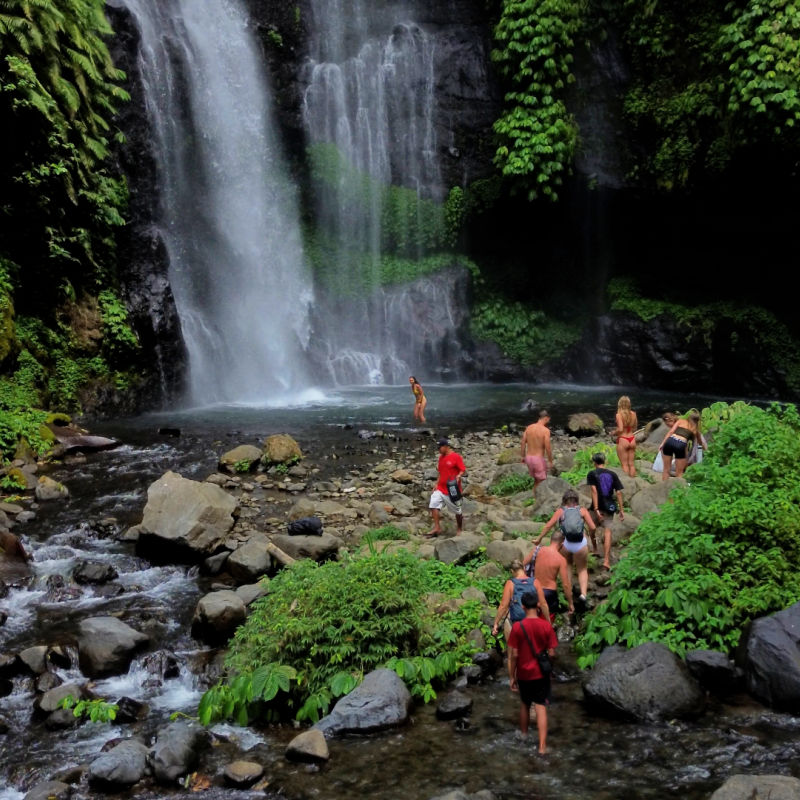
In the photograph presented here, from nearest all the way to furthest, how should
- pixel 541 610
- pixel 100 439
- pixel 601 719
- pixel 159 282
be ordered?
pixel 601 719 < pixel 541 610 < pixel 100 439 < pixel 159 282

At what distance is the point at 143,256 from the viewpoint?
22.7 m

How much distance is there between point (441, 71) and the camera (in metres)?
30.5

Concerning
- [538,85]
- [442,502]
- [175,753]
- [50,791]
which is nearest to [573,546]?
[442,502]

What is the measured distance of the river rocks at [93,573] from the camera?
9625mm

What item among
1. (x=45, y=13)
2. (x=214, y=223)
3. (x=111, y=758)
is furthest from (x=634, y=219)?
(x=111, y=758)

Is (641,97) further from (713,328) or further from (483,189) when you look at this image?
(713,328)

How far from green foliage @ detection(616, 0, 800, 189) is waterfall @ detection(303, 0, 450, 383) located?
861 centimetres

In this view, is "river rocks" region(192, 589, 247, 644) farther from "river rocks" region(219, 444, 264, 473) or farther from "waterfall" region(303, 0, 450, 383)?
"waterfall" region(303, 0, 450, 383)

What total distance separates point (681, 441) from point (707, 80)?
1761cm

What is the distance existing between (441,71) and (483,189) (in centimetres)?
554

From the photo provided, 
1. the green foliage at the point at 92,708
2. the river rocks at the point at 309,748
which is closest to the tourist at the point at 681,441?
the river rocks at the point at 309,748

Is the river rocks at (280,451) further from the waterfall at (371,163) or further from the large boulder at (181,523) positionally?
the waterfall at (371,163)

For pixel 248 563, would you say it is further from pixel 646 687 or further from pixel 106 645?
pixel 646 687

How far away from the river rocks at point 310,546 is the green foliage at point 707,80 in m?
17.8
